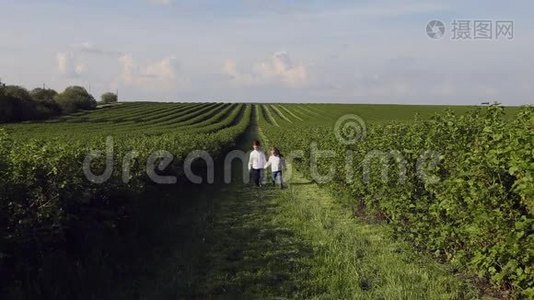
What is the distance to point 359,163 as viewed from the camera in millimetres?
11750

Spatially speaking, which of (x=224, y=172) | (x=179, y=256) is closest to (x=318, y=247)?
(x=179, y=256)

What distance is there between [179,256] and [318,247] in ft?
7.34

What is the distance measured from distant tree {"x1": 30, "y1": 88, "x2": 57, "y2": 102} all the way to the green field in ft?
252

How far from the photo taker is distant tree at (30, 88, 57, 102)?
8249 cm

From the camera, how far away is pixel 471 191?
5828 mm

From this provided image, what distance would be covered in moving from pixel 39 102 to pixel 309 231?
70662 mm

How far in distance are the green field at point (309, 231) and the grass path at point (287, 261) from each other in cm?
3

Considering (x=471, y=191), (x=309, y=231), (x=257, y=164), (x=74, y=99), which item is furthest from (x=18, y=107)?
(x=471, y=191)

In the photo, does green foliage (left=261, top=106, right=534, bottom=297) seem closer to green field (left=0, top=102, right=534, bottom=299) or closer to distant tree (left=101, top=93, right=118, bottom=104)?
green field (left=0, top=102, right=534, bottom=299)

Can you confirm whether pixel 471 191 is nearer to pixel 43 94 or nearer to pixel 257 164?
pixel 257 164

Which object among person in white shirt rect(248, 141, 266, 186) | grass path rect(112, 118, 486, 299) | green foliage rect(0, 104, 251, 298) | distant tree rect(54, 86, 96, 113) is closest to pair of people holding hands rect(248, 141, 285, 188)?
person in white shirt rect(248, 141, 266, 186)

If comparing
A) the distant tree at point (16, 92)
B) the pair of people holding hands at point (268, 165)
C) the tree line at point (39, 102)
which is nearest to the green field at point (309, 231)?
the pair of people holding hands at point (268, 165)

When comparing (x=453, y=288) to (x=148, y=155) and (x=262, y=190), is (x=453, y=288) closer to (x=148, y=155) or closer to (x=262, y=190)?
(x=148, y=155)

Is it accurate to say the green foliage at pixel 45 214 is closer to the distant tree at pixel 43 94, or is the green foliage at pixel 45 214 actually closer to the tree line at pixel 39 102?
the tree line at pixel 39 102
